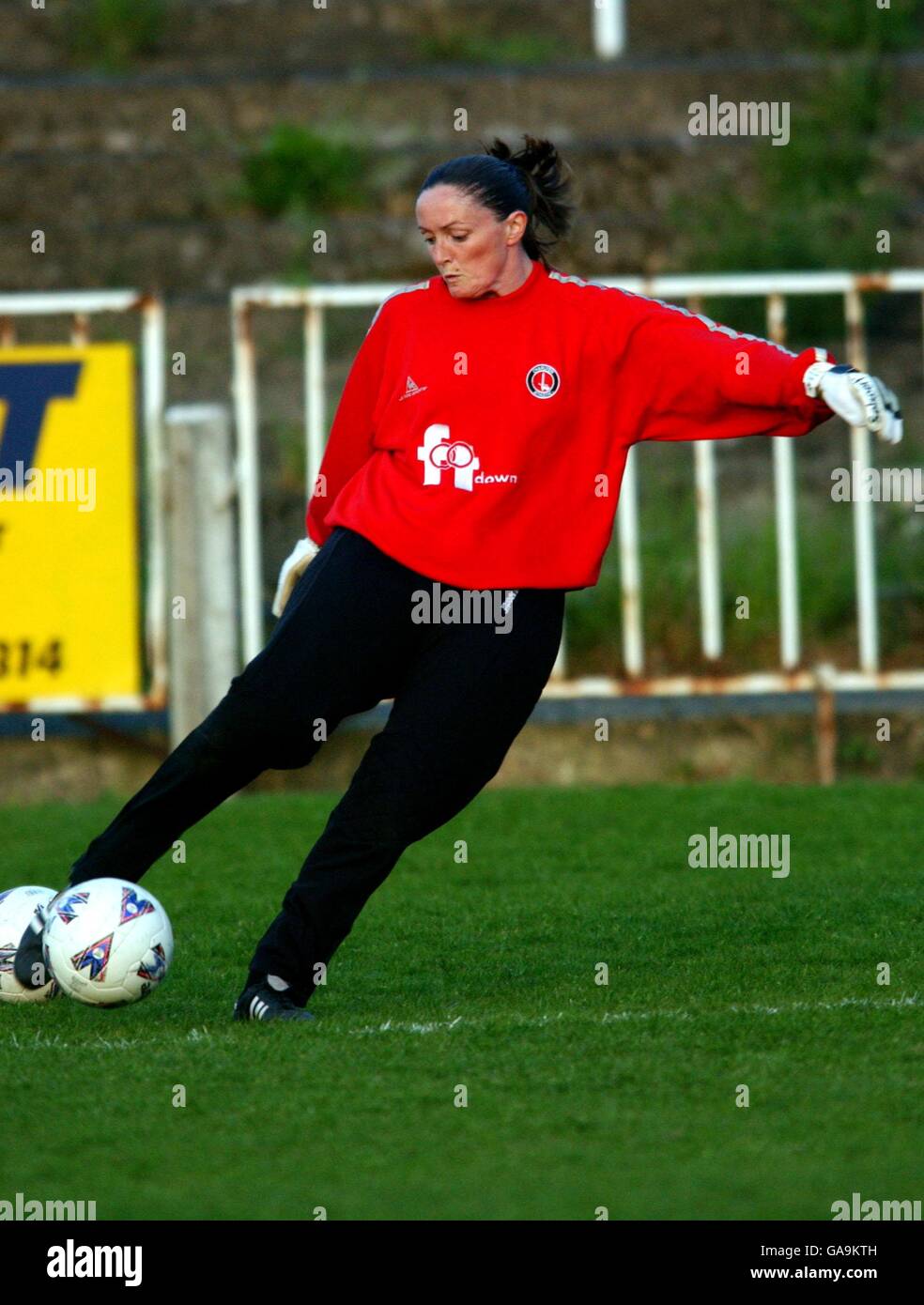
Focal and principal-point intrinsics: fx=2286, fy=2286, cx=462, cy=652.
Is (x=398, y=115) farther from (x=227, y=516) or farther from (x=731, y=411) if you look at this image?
(x=731, y=411)

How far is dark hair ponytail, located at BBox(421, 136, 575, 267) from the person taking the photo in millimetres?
5305

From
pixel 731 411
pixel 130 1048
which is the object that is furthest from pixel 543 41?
pixel 130 1048

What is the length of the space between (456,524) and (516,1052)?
120 centimetres

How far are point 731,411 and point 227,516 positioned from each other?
425 centimetres

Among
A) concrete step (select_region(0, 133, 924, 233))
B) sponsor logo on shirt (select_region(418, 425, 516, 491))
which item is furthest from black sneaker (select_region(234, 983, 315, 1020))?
concrete step (select_region(0, 133, 924, 233))

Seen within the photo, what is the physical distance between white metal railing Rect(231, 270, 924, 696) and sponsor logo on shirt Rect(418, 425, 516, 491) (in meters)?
4.16

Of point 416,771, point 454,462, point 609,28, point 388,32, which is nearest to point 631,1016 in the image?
point 416,771

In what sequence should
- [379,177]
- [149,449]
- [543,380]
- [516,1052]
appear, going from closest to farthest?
[516,1052], [543,380], [149,449], [379,177]

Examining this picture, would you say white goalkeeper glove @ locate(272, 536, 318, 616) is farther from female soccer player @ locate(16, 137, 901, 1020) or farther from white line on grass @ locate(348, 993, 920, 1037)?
white line on grass @ locate(348, 993, 920, 1037)

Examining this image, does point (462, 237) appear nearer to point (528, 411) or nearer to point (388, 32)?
point (528, 411)

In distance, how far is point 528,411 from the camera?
5273 mm

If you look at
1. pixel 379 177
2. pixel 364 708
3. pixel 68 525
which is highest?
pixel 379 177

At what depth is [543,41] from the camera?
13.8 metres

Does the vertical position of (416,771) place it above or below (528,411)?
below
